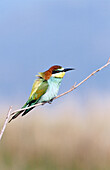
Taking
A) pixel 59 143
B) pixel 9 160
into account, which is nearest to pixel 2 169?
pixel 9 160

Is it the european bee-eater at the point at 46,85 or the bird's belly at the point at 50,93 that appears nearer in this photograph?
the european bee-eater at the point at 46,85

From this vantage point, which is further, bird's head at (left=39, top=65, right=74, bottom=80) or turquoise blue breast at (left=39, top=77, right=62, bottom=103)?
turquoise blue breast at (left=39, top=77, right=62, bottom=103)

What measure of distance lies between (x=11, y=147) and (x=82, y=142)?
1.76 ft

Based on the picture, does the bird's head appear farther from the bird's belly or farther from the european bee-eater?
the bird's belly

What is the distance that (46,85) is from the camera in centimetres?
170

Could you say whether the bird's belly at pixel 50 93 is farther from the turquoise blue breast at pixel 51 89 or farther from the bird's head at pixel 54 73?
the bird's head at pixel 54 73

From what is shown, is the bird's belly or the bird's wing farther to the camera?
the bird's belly

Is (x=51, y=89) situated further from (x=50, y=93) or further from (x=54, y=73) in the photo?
(x=54, y=73)

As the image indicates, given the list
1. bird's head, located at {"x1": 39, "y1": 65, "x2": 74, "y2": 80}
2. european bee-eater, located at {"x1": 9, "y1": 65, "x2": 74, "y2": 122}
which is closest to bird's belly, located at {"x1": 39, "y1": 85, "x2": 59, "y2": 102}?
european bee-eater, located at {"x1": 9, "y1": 65, "x2": 74, "y2": 122}

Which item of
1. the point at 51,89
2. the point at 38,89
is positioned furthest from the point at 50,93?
the point at 38,89

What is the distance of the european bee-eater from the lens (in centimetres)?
157

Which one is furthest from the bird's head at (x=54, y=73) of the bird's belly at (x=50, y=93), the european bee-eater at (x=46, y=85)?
the bird's belly at (x=50, y=93)

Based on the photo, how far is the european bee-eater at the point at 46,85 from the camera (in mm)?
1571

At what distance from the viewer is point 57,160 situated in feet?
9.67
